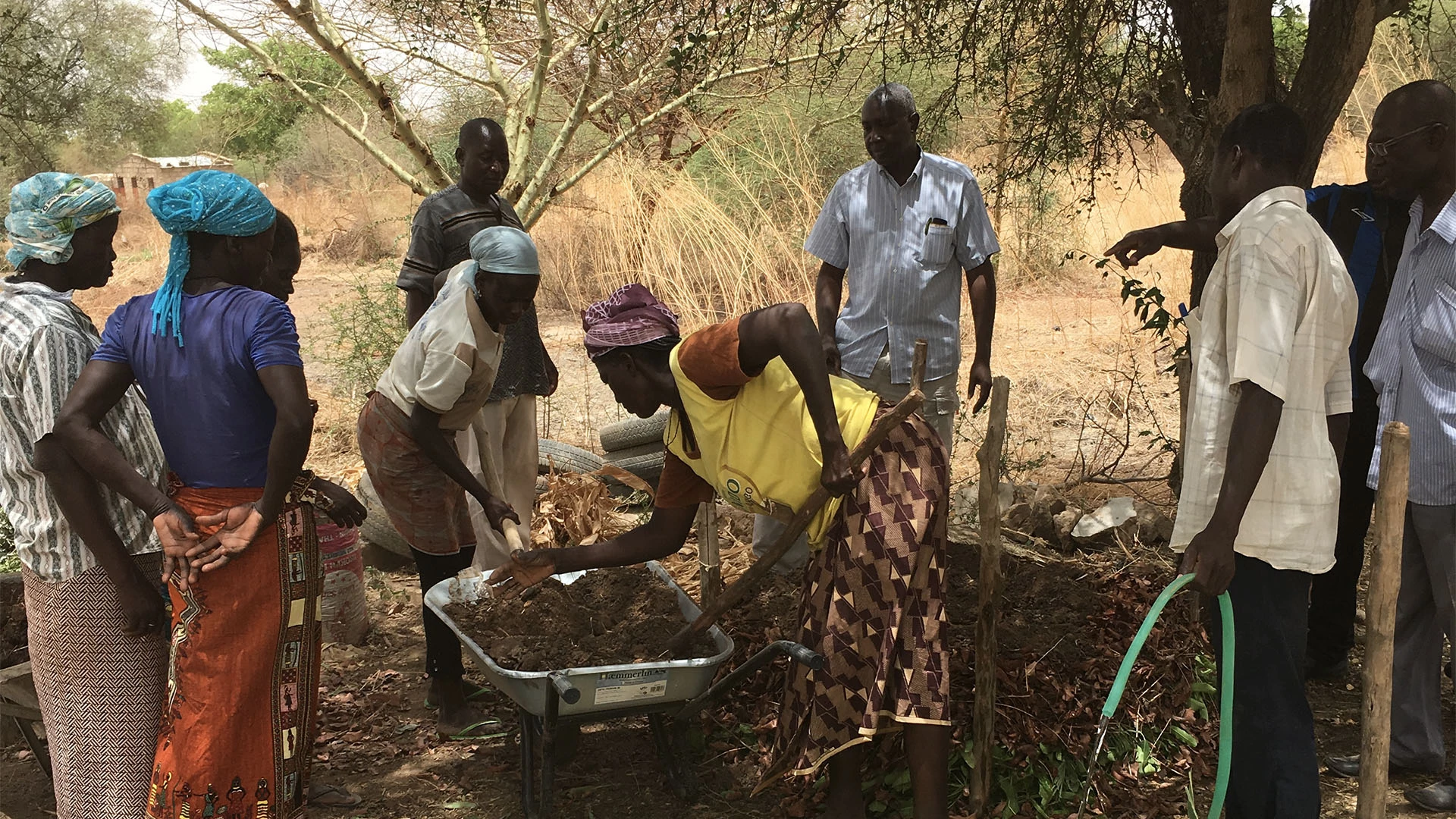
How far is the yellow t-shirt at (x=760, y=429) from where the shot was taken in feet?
9.21

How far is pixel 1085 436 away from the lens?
7.21 meters

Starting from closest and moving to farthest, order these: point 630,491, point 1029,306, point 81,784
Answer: point 81,784 < point 630,491 < point 1029,306

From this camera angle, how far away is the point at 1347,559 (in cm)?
388

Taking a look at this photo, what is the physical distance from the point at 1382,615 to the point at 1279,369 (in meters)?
0.69

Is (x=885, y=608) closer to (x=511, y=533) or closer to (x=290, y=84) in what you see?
(x=511, y=533)

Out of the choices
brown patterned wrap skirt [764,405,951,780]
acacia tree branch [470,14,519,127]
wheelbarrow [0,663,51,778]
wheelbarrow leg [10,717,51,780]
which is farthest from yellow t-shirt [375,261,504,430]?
acacia tree branch [470,14,519,127]

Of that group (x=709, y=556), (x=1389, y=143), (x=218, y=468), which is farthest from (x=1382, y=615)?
(x=218, y=468)

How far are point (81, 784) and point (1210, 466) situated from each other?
302 cm

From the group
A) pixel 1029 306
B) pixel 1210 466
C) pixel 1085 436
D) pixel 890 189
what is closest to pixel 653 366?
pixel 1210 466

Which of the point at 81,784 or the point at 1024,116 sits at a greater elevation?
the point at 1024,116

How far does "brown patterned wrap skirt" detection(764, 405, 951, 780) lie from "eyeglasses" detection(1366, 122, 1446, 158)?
1.56 metres

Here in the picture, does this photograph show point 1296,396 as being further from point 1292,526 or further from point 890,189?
point 890,189

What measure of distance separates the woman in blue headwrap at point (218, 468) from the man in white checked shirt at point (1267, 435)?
2140mm

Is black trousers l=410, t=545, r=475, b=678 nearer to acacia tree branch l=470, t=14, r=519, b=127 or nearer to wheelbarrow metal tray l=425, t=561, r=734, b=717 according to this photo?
wheelbarrow metal tray l=425, t=561, r=734, b=717
